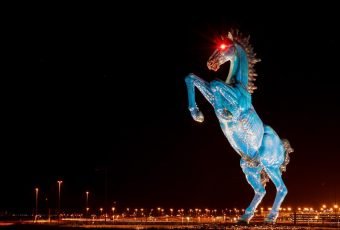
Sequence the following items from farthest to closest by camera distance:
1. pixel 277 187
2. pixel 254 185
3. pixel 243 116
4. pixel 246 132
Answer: pixel 277 187 → pixel 254 185 → pixel 246 132 → pixel 243 116

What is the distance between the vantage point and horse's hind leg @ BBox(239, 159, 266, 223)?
744 inches

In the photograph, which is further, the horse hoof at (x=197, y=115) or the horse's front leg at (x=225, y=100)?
the horse hoof at (x=197, y=115)

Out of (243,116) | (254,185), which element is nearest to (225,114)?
(243,116)

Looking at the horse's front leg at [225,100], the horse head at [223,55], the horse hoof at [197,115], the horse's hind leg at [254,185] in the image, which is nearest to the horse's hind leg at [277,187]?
the horse's hind leg at [254,185]

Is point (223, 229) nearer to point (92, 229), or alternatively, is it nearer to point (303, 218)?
point (92, 229)

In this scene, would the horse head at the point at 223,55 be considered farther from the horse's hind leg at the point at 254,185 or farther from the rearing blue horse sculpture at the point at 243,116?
the horse's hind leg at the point at 254,185

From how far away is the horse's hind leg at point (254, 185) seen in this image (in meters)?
18.9

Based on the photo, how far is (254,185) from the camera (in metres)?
19.1

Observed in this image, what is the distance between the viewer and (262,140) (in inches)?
740

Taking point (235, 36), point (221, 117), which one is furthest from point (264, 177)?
point (235, 36)

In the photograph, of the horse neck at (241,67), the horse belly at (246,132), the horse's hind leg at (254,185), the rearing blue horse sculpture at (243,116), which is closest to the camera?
the rearing blue horse sculpture at (243,116)

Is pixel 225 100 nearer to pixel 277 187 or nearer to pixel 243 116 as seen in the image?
pixel 243 116

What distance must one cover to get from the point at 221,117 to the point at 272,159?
2.53 meters

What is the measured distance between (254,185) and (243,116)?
8.69ft
